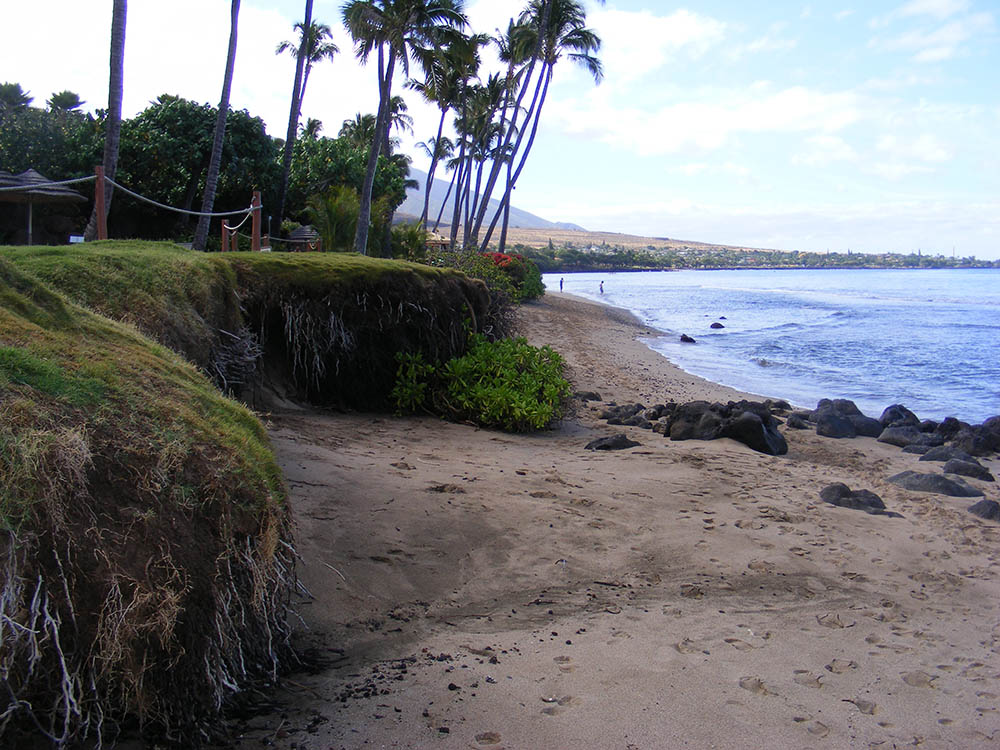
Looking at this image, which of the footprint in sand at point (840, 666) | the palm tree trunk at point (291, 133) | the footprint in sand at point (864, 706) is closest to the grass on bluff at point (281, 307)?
the footprint in sand at point (840, 666)

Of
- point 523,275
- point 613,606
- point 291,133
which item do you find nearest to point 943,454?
point 613,606

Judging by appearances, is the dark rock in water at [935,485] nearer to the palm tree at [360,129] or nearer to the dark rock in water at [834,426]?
the dark rock in water at [834,426]

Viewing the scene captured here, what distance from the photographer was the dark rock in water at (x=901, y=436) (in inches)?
479

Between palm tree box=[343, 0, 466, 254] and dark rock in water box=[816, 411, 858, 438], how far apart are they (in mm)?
10839

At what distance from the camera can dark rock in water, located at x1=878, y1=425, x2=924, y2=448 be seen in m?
12.2

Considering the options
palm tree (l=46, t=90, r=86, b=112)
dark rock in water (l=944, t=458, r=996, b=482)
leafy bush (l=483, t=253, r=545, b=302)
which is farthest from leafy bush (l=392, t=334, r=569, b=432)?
palm tree (l=46, t=90, r=86, b=112)

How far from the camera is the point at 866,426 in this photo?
12.8 meters

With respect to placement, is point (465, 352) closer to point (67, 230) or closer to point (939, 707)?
point (939, 707)

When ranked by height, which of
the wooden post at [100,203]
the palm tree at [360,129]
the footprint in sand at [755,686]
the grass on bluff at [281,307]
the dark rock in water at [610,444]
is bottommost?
the footprint in sand at [755,686]

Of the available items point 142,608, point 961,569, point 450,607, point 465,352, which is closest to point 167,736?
point 142,608

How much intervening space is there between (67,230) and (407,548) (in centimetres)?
2069

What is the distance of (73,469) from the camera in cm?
308

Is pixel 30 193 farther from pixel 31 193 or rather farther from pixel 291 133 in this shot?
pixel 291 133

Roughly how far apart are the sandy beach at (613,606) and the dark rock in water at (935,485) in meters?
0.44
